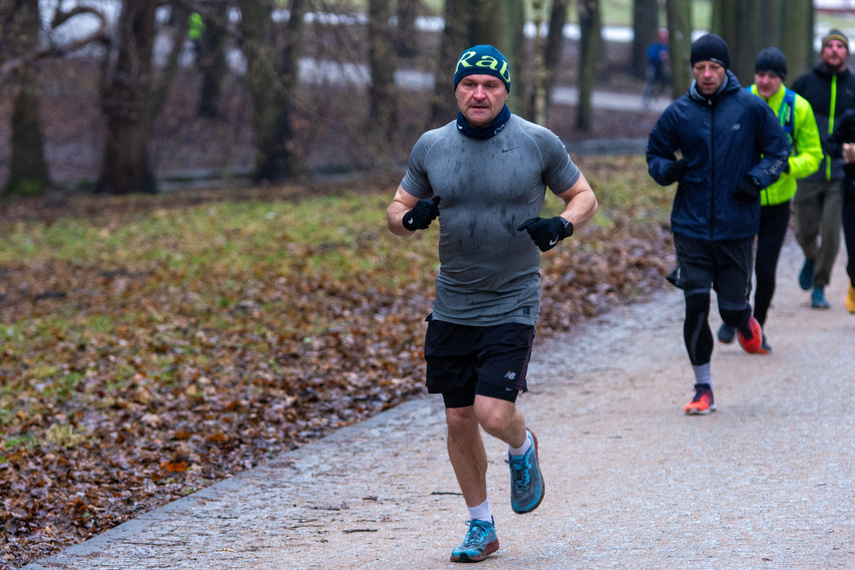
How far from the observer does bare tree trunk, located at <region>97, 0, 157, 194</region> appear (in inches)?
699

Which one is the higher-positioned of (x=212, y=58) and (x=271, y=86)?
(x=212, y=58)

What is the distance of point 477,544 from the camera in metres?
4.36

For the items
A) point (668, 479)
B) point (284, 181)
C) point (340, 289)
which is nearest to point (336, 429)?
point (668, 479)

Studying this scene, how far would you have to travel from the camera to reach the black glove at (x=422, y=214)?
13.4ft

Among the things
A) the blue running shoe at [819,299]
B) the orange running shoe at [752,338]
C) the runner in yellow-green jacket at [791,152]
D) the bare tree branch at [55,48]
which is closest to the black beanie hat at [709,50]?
the runner in yellow-green jacket at [791,152]

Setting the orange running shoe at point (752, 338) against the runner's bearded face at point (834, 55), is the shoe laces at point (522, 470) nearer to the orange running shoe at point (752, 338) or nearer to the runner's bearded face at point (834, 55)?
the orange running shoe at point (752, 338)

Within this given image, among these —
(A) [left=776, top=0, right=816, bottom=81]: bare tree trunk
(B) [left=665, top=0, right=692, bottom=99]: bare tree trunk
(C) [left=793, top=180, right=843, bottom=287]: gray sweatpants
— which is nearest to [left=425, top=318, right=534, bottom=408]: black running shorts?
(C) [left=793, top=180, right=843, bottom=287]: gray sweatpants

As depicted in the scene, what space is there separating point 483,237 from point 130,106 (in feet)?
51.7

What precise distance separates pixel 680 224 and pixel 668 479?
5.76ft

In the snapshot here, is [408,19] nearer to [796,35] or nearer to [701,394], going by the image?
[796,35]

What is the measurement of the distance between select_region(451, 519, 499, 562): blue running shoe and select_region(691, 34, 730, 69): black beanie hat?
3.16m

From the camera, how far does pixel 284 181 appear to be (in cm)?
2188

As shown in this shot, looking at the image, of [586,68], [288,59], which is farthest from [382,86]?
[586,68]

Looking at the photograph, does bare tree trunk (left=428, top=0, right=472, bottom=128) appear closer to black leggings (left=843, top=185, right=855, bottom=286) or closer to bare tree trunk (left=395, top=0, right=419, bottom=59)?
bare tree trunk (left=395, top=0, right=419, bottom=59)
